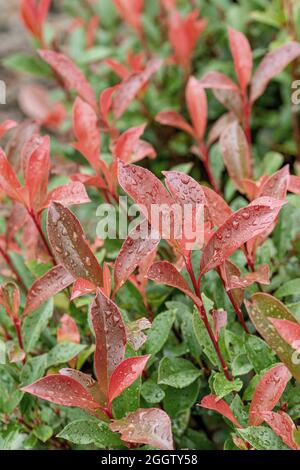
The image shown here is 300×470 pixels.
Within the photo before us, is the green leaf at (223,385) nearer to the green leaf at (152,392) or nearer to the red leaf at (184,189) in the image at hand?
the green leaf at (152,392)

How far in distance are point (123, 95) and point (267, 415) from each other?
2.70 feet

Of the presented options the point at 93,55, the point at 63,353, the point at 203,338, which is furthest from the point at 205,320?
the point at 93,55

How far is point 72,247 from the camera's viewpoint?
3.80 feet

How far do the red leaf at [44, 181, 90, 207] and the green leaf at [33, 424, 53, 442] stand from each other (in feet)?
1.31

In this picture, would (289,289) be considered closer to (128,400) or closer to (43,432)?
(128,400)

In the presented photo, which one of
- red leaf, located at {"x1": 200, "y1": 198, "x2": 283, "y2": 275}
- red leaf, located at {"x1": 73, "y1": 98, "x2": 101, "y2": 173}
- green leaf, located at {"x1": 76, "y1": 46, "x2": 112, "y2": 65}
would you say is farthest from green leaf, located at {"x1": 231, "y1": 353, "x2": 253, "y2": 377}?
green leaf, located at {"x1": 76, "y1": 46, "x2": 112, "y2": 65}

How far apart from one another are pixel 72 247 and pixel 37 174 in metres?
0.17

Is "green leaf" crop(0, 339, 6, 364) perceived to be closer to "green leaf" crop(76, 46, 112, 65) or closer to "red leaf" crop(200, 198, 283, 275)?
"red leaf" crop(200, 198, 283, 275)

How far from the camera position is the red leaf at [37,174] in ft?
4.08

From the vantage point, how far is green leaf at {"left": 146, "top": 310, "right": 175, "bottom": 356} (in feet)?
4.14

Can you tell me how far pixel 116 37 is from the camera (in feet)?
8.14

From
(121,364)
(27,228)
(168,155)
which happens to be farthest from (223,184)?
(121,364)

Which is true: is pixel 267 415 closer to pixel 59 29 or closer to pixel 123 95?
→ pixel 123 95

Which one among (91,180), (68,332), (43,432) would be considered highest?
(91,180)
